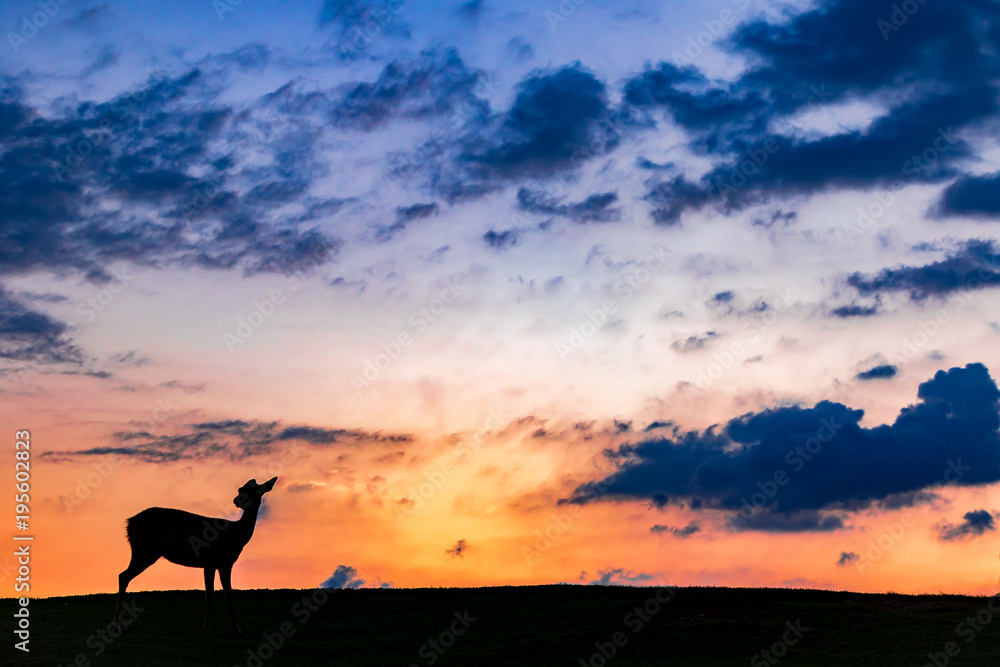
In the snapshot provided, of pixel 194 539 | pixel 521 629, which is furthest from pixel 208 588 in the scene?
pixel 521 629

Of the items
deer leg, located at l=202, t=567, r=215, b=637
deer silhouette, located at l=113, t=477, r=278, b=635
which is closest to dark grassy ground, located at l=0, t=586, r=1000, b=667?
deer leg, located at l=202, t=567, r=215, b=637

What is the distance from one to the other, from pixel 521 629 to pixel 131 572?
13399 mm

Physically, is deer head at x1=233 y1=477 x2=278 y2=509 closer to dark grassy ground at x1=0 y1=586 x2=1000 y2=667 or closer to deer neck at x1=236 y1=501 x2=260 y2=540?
deer neck at x1=236 y1=501 x2=260 y2=540

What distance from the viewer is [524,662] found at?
1013 inches

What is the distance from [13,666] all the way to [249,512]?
324 inches

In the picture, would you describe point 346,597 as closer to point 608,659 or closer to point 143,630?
point 143,630

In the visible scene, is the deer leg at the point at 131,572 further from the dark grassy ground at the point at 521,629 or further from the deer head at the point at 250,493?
the deer head at the point at 250,493

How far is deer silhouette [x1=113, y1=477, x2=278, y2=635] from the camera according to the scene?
90.5ft

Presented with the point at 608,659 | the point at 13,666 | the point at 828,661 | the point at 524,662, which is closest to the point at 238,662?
the point at 13,666

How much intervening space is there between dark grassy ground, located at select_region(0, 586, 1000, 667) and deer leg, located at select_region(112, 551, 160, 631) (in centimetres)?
78

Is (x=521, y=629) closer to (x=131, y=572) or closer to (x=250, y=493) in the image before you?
(x=250, y=493)

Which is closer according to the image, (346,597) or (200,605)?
(200,605)

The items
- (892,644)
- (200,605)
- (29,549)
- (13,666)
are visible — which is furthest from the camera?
(200,605)

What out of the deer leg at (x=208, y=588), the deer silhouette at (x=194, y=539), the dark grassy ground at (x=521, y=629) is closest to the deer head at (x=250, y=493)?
the deer silhouette at (x=194, y=539)
